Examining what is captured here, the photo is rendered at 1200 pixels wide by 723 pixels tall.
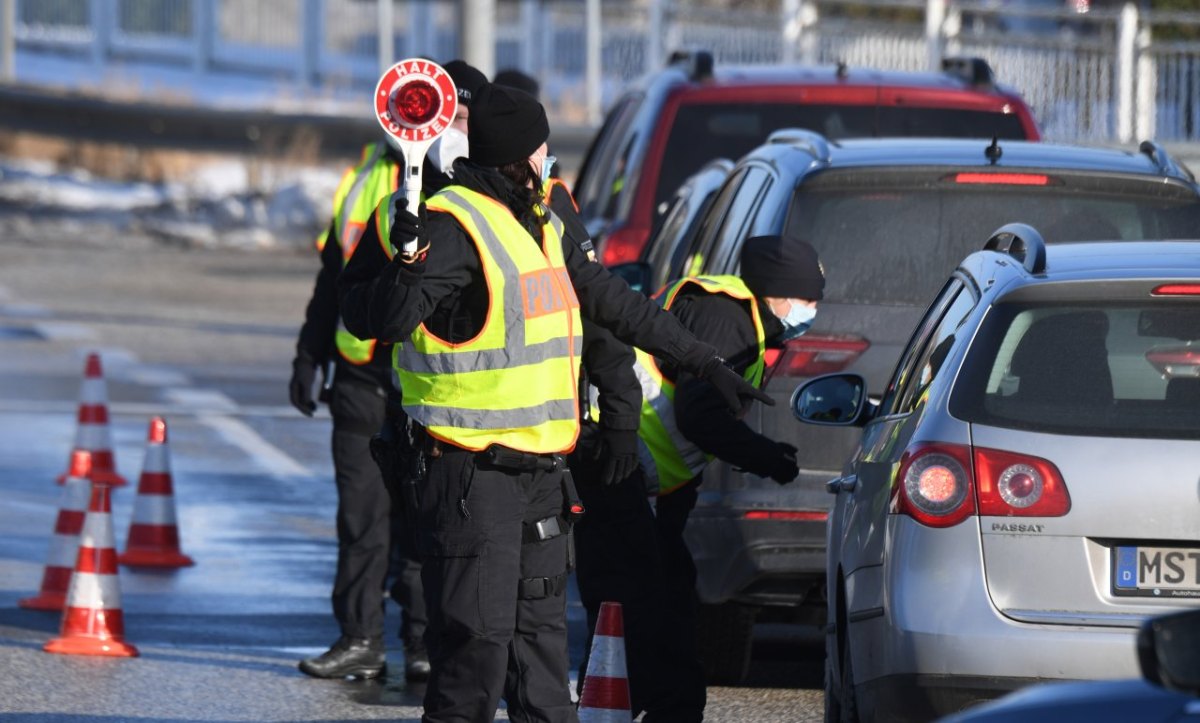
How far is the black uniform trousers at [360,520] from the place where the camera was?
7.77 meters

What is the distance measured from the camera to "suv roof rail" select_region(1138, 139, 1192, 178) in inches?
295

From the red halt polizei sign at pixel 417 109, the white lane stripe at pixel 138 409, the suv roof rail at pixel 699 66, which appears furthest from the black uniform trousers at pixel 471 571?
the white lane stripe at pixel 138 409

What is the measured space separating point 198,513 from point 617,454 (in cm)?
522

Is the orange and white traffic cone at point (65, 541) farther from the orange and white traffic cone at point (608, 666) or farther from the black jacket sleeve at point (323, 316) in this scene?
the orange and white traffic cone at point (608, 666)

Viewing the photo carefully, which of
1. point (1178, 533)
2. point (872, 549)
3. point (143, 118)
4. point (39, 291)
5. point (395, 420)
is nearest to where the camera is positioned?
point (1178, 533)

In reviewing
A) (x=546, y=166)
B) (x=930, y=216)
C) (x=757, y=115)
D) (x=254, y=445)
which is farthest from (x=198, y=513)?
(x=546, y=166)

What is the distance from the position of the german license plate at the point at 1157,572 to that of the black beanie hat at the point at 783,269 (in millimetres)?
1866

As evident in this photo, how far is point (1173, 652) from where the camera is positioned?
3180 mm

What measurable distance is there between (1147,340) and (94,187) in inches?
914

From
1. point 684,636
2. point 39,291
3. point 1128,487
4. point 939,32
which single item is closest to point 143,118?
point 39,291

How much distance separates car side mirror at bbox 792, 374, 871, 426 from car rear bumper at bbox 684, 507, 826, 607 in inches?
31.1

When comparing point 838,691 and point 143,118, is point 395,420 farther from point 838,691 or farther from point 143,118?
point 143,118

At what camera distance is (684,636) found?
6.52 meters

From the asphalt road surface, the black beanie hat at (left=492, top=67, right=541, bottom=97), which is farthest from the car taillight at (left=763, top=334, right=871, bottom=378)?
the black beanie hat at (left=492, top=67, right=541, bottom=97)
